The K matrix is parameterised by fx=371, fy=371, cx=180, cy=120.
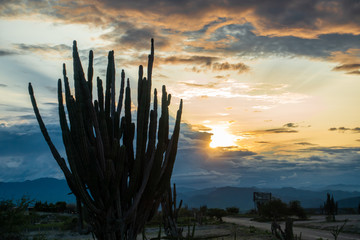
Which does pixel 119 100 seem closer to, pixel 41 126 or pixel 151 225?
pixel 41 126

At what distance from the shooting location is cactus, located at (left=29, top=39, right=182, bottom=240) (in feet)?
22.1

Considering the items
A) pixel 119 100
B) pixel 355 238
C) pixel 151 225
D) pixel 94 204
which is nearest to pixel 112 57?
pixel 119 100

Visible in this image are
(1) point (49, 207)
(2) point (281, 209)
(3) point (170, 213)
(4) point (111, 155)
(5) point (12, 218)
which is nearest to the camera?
(4) point (111, 155)

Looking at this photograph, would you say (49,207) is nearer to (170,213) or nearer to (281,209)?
(281,209)

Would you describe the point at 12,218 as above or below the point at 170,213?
below

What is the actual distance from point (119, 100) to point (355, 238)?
17494mm

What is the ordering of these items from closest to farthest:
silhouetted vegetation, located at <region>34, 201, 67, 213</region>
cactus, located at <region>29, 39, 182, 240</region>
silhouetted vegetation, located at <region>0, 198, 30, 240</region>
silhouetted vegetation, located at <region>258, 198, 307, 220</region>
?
1. cactus, located at <region>29, 39, 182, 240</region>
2. silhouetted vegetation, located at <region>0, 198, 30, 240</region>
3. silhouetted vegetation, located at <region>258, 198, 307, 220</region>
4. silhouetted vegetation, located at <region>34, 201, 67, 213</region>

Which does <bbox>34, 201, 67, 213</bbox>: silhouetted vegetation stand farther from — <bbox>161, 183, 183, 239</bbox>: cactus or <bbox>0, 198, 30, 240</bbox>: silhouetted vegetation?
<bbox>161, 183, 183, 239</bbox>: cactus

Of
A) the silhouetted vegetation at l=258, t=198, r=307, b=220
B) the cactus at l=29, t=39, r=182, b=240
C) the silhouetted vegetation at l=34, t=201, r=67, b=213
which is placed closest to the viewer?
the cactus at l=29, t=39, r=182, b=240

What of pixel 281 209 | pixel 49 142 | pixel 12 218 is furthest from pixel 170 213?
pixel 281 209

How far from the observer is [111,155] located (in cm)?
690

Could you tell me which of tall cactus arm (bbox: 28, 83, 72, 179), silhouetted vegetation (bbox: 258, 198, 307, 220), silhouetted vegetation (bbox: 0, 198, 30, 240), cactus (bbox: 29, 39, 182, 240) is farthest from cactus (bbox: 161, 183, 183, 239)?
silhouetted vegetation (bbox: 258, 198, 307, 220)

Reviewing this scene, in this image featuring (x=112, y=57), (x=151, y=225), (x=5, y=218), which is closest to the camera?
(x=112, y=57)

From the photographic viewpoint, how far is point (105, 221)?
7004 millimetres
